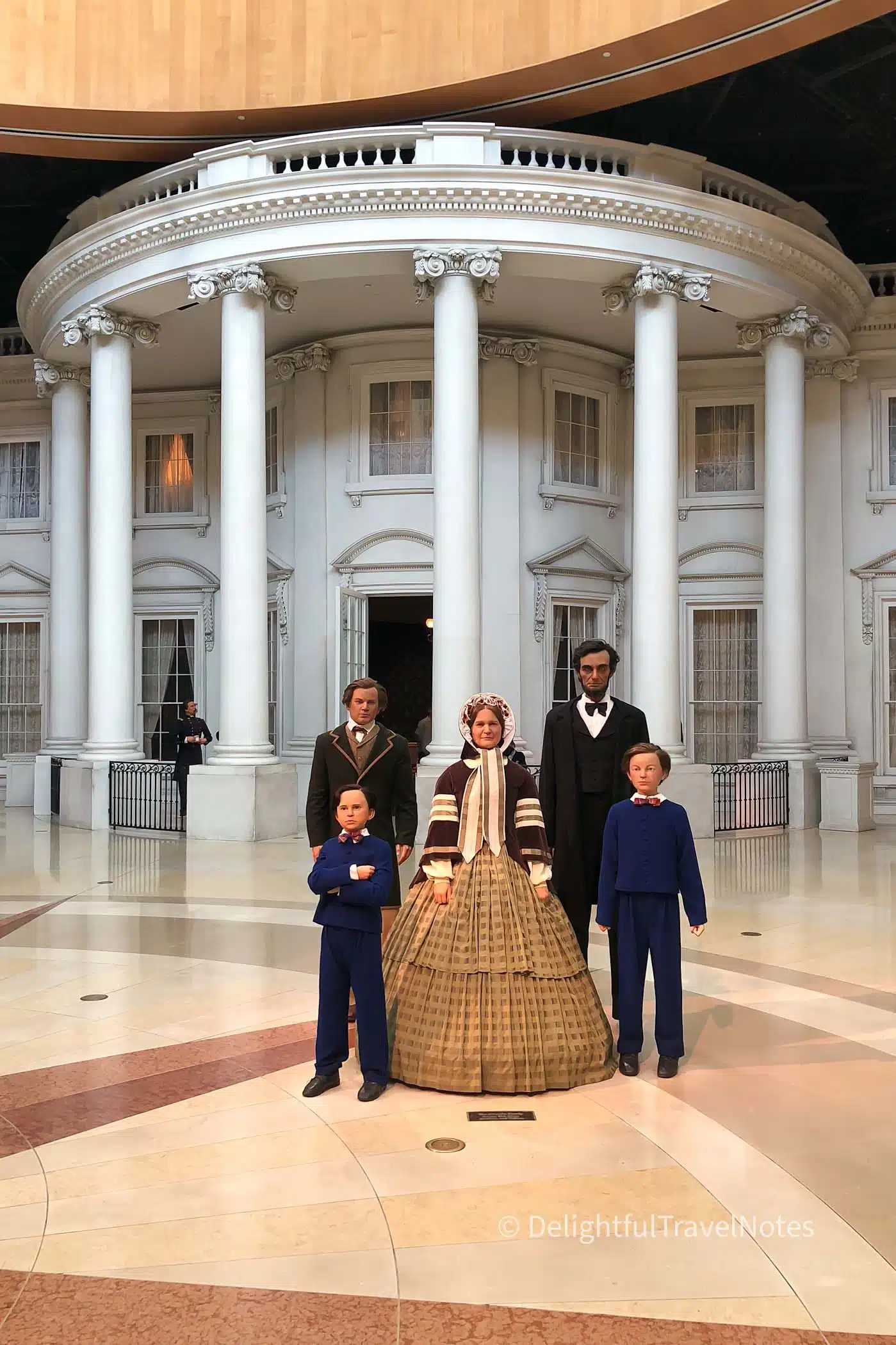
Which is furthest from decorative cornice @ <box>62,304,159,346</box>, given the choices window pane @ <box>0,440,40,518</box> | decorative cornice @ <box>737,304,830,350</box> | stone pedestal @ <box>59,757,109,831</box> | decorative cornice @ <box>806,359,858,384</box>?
decorative cornice @ <box>806,359,858,384</box>

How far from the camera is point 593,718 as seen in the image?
615 cm

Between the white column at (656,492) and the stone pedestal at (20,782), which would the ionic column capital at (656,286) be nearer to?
the white column at (656,492)

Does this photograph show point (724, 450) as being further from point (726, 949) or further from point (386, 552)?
point (726, 949)

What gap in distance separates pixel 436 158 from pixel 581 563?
624 cm

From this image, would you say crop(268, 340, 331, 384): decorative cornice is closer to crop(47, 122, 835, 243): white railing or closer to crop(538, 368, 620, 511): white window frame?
crop(47, 122, 835, 243): white railing

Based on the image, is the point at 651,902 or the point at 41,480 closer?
the point at 651,902

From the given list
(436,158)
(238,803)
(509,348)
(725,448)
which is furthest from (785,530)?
(238,803)

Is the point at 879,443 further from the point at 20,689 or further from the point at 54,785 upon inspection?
the point at 20,689

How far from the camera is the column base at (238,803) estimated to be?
1390 centimetres

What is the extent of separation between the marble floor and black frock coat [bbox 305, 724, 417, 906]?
1.08m

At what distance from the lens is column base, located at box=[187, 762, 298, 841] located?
45.6 ft

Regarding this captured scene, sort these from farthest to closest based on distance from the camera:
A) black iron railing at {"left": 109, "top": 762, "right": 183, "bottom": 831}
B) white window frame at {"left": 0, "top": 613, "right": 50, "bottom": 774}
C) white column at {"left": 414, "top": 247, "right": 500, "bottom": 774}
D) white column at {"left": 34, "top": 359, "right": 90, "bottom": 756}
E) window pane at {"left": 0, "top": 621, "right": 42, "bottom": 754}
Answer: window pane at {"left": 0, "top": 621, "right": 42, "bottom": 754}
white window frame at {"left": 0, "top": 613, "right": 50, "bottom": 774}
white column at {"left": 34, "top": 359, "right": 90, "bottom": 756}
black iron railing at {"left": 109, "top": 762, "right": 183, "bottom": 831}
white column at {"left": 414, "top": 247, "right": 500, "bottom": 774}

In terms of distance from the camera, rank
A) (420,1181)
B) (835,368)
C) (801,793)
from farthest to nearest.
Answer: (835,368)
(801,793)
(420,1181)

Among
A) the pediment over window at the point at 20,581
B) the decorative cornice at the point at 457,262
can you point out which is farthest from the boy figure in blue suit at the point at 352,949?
the pediment over window at the point at 20,581
